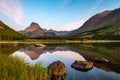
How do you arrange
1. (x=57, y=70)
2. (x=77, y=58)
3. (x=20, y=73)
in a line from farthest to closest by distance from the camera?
A: 1. (x=77, y=58)
2. (x=57, y=70)
3. (x=20, y=73)

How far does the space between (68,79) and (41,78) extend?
473 cm

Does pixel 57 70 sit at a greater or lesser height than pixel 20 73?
lesser

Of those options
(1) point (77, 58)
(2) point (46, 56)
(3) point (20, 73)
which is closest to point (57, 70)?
(3) point (20, 73)

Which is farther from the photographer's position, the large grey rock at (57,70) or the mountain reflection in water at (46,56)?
the mountain reflection in water at (46,56)

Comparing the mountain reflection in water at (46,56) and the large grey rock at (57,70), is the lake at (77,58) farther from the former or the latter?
the large grey rock at (57,70)

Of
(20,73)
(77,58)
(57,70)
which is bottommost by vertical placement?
(77,58)

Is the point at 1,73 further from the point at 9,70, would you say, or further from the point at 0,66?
the point at 0,66

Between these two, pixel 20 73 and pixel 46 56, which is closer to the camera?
pixel 20 73

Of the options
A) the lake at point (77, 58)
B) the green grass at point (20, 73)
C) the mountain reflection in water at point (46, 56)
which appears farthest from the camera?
the mountain reflection in water at point (46, 56)

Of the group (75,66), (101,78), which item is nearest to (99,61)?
(75,66)

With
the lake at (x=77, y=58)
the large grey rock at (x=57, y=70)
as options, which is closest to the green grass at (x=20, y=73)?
the lake at (x=77, y=58)

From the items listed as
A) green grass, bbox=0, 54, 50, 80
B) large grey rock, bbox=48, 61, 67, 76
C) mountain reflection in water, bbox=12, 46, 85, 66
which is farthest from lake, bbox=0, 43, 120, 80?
green grass, bbox=0, 54, 50, 80

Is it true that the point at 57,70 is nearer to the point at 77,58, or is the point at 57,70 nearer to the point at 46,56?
the point at 77,58

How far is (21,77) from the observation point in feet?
50.3
